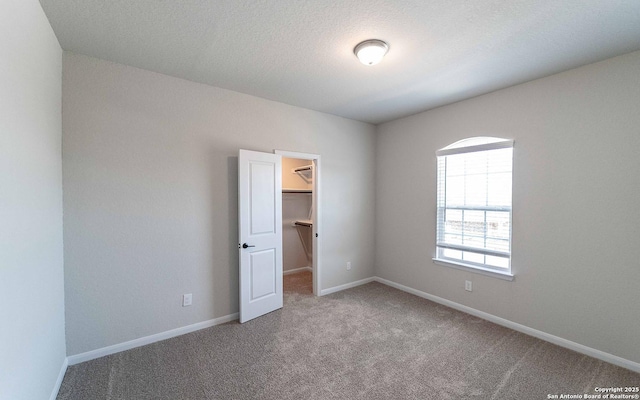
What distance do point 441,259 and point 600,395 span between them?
186 centimetres

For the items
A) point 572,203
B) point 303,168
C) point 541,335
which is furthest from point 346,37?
point 541,335

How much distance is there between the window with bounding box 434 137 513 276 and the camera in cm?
308

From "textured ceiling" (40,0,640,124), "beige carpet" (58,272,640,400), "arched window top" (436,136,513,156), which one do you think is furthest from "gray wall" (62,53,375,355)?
"arched window top" (436,136,513,156)

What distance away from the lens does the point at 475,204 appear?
3344 millimetres

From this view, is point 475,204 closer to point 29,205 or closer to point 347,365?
point 347,365

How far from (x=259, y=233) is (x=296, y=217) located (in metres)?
2.08

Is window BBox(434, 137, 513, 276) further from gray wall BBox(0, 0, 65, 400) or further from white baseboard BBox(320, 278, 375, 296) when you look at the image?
gray wall BBox(0, 0, 65, 400)

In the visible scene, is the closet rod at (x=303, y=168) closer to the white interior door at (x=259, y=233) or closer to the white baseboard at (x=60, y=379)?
the white interior door at (x=259, y=233)

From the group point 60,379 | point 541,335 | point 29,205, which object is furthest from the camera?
point 541,335

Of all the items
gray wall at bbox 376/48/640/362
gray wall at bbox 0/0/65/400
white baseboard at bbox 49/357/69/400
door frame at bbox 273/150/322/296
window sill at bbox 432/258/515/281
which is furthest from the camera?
door frame at bbox 273/150/322/296

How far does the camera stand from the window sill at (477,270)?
3.01 m

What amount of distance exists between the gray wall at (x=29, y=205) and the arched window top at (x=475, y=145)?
3.94 m

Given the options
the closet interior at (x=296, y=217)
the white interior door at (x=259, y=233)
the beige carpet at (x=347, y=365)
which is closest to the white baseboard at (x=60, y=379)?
the beige carpet at (x=347, y=365)

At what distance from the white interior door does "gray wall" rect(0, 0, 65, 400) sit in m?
1.52
